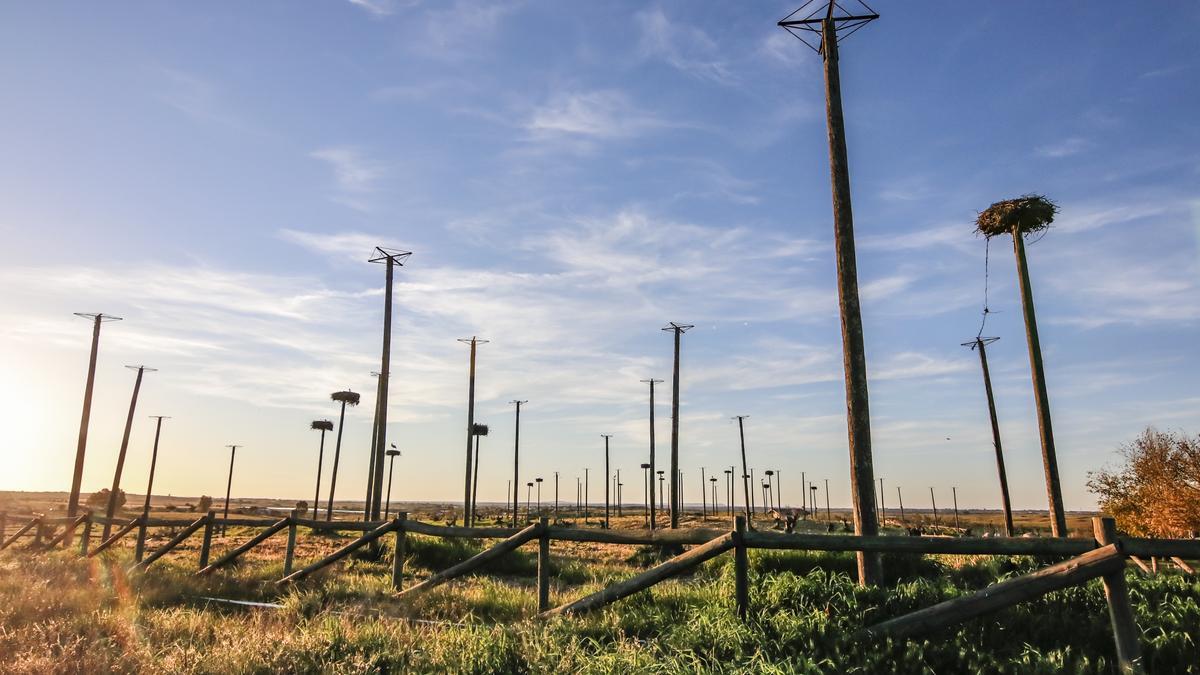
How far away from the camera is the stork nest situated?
20.1m

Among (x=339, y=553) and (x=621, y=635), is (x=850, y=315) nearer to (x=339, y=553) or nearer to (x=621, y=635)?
(x=621, y=635)

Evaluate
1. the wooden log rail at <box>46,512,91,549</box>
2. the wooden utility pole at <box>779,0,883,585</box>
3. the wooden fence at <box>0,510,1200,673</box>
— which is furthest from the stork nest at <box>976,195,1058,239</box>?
the wooden log rail at <box>46,512,91,549</box>

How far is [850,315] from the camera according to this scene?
34.7ft

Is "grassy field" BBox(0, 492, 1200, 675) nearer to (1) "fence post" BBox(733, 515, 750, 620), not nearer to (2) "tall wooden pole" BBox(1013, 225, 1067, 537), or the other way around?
(1) "fence post" BBox(733, 515, 750, 620)

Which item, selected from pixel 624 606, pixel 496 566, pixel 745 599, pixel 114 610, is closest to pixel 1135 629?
pixel 745 599

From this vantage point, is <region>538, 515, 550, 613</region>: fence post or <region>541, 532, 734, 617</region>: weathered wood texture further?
<region>538, 515, 550, 613</region>: fence post

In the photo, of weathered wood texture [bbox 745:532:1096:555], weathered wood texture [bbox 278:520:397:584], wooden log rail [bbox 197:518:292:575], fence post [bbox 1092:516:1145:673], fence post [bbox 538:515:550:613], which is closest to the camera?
fence post [bbox 1092:516:1145:673]

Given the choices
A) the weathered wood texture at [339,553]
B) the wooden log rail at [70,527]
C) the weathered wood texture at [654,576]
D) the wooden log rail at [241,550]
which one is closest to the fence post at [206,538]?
the wooden log rail at [241,550]

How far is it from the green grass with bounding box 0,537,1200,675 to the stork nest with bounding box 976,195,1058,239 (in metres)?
15.0

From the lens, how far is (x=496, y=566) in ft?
56.0

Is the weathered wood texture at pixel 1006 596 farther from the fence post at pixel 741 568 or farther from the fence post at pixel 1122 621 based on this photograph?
the fence post at pixel 741 568

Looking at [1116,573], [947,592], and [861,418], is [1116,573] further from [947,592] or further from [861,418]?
[861,418]

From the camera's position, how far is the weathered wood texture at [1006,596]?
5.42m

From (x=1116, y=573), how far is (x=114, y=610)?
10537 millimetres
